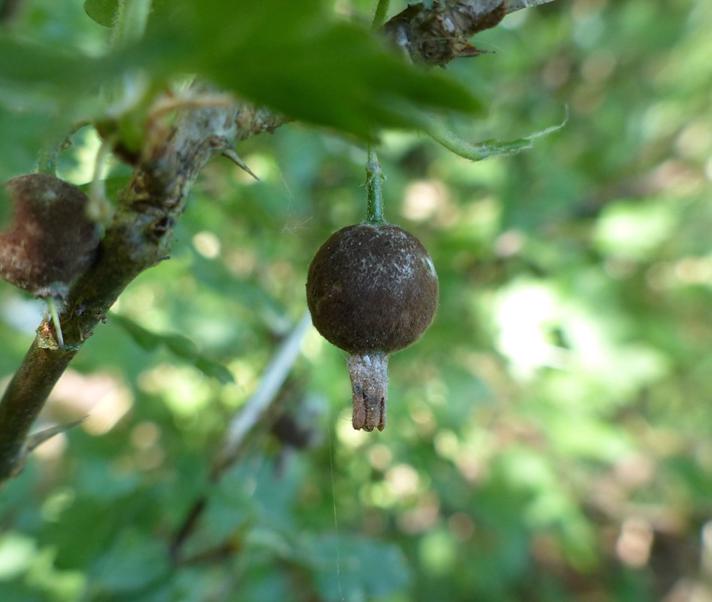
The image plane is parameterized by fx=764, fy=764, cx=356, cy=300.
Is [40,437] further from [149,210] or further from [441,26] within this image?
[441,26]

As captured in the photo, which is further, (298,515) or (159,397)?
(159,397)

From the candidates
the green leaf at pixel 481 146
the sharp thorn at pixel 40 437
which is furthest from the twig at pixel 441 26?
the sharp thorn at pixel 40 437

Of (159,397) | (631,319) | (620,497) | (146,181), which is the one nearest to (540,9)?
(631,319)

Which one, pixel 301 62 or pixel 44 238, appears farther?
pixel 44 238

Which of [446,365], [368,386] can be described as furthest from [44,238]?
[446,365]

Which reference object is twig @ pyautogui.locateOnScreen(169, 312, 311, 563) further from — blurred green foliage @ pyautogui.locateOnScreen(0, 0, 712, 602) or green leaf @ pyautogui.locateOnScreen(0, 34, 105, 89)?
green leaf @ pyautogui.locateOnScreen(0, 34, 105, 89)

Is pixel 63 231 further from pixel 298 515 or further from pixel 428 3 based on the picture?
pixel 298 515

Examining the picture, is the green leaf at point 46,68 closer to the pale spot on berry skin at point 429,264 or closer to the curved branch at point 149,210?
the curved branch at point 149,210
